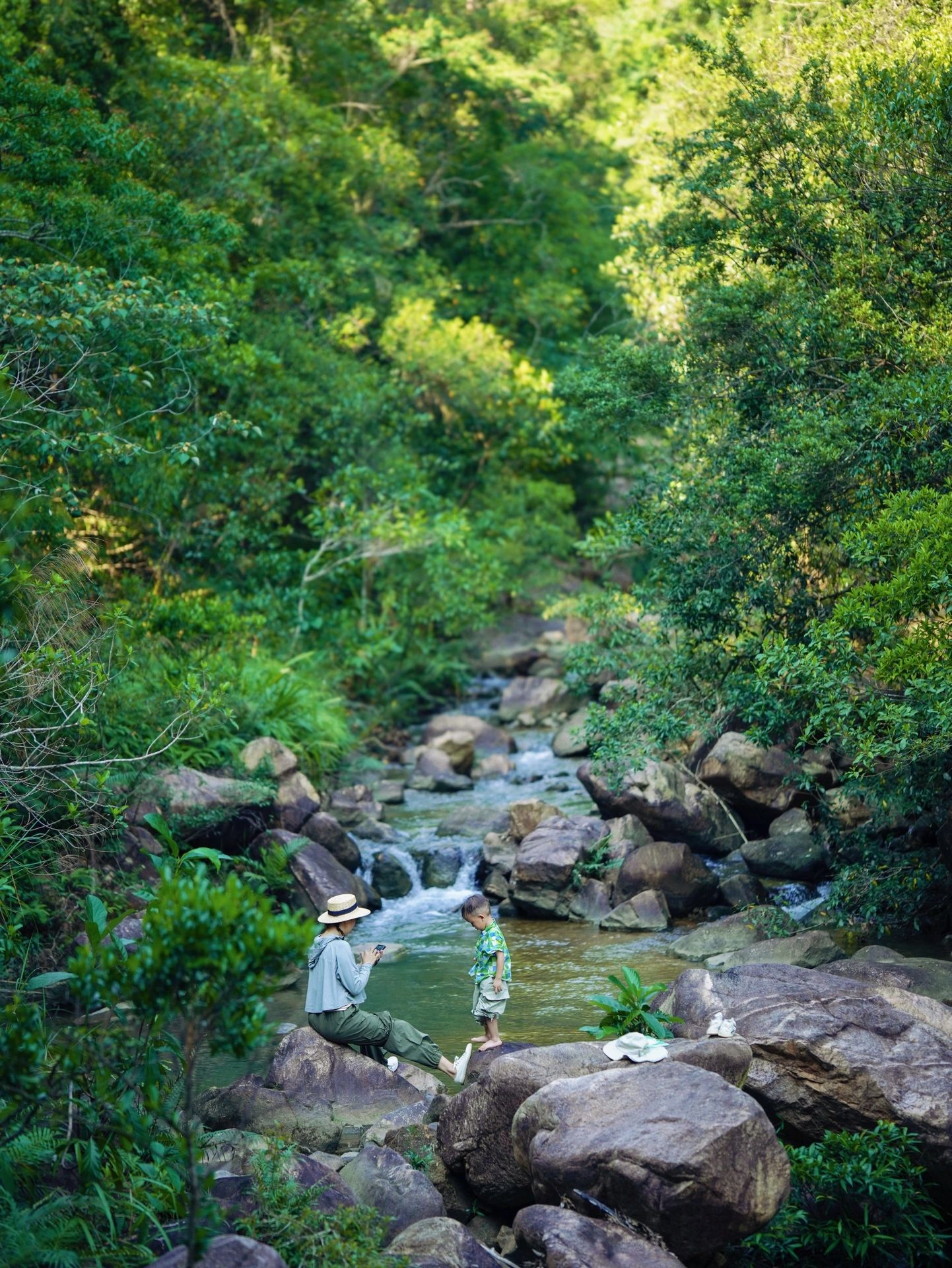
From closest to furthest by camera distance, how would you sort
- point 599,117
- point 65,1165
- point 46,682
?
point 65,1165 → point 46,682 → point 599,117

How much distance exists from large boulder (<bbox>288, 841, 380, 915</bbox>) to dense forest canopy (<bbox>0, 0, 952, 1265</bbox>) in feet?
2.91

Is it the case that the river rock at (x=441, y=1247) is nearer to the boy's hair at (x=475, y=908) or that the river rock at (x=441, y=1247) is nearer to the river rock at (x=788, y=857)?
the boy's hair at (x=475, y=908)

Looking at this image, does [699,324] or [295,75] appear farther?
[295,75]

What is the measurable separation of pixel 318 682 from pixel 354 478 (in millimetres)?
3483

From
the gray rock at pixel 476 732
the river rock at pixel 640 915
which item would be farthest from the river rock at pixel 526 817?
the gray rock at pixel 476 732

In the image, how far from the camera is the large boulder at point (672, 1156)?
5910mm

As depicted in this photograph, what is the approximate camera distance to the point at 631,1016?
8.16m

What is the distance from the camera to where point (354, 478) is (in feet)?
64.9

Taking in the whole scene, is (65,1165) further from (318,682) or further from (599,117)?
(599,117)

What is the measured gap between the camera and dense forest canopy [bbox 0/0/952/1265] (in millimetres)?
8836

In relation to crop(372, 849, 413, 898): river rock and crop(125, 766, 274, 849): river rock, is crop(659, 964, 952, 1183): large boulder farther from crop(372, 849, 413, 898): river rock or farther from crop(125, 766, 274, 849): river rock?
crop(372, 849, 413, 898): river rock

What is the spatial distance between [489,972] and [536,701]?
13379 mm

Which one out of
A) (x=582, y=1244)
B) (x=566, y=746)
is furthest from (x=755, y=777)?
(x=582, y=1244)

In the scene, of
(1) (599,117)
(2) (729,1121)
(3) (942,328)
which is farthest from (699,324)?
(1) (599,117)
